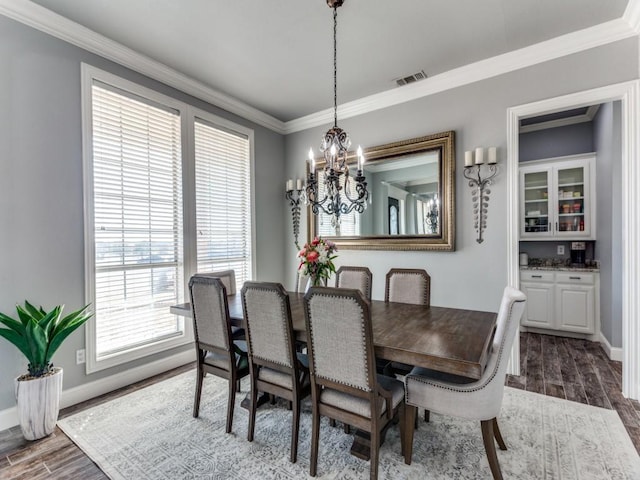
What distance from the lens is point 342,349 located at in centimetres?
157

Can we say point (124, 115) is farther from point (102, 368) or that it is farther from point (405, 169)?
point (405, 169)

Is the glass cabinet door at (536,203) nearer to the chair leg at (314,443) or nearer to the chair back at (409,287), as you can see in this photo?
the chair back at (409,287)

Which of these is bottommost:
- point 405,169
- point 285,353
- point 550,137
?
point 285,353

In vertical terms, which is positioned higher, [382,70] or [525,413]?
[382,70]

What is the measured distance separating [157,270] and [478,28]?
11.6ft

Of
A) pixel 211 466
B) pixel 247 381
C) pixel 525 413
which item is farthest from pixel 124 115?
pixel 525 413

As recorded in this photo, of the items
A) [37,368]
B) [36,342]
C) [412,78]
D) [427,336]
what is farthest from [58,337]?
[412,78]

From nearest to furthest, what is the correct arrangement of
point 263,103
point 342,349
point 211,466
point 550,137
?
1. point 342,349
2. point 211,466
3. point 263,103
4. point 550,137

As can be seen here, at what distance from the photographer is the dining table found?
1.42 meters

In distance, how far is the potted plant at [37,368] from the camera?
2.04 meters

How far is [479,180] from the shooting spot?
3059 millimetres

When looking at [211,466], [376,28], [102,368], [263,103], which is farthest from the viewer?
[263,103]

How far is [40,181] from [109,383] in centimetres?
174

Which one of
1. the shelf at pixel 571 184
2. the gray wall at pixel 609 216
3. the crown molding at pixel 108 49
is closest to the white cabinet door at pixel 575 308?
the gray wall at pixel 609 216
